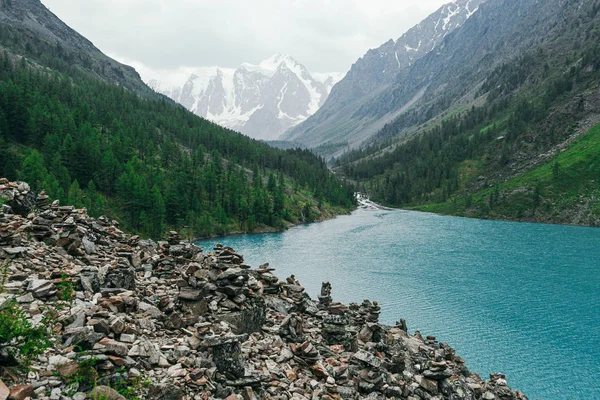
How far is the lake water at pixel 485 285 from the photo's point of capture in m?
44.4

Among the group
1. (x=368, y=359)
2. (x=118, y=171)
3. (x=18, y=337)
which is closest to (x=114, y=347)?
(x=18, y=337)

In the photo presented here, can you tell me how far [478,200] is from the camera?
19938 cm

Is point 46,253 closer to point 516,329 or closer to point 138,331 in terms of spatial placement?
point 138,331

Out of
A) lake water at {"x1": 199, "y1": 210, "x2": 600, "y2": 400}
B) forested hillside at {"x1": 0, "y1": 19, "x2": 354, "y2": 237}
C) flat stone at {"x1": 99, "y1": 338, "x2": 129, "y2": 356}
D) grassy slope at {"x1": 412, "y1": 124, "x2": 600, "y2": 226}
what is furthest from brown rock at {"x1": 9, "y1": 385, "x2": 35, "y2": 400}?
grassy slope at {"x1": 412, "y1": 124, "x2": 600, "y2": 226}

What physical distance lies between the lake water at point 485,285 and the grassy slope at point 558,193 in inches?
675

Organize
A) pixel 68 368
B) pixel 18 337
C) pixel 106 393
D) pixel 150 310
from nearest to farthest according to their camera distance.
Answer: pixel 106 393 → pixel 68 368 → pixel 18 337 → pixel 150 310

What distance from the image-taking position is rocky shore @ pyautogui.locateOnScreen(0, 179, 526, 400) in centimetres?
1344

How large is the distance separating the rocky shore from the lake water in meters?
16.7

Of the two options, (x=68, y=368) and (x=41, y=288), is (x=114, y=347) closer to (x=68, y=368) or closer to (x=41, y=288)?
(x=68, y=368)

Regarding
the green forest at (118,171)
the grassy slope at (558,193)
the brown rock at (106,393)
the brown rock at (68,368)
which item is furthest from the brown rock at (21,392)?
the grassy slope at (558,193)

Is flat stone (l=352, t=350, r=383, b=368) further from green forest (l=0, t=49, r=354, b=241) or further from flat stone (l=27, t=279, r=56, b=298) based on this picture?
green forest (l=0, t=49, r=354, b=241)

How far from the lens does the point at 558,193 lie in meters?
167

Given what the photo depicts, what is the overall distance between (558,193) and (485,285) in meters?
125

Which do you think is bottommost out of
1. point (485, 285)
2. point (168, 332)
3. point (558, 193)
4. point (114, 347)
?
point (485, 285)
